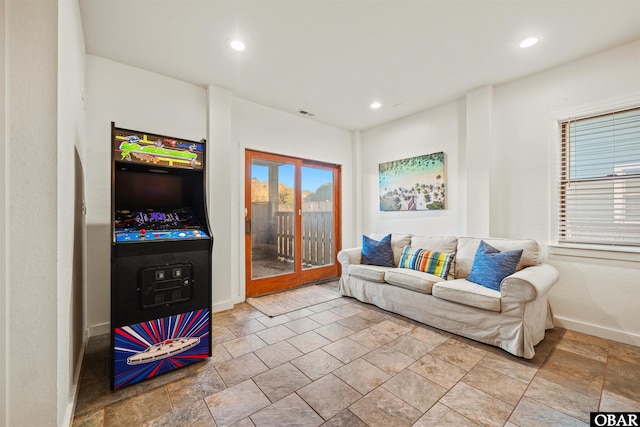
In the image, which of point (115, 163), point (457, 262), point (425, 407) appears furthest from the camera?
point (457, 262)

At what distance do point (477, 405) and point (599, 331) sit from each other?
1.94 meters

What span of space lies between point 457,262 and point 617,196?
5.04 ft

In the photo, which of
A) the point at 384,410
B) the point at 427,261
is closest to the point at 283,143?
the point at 427,261

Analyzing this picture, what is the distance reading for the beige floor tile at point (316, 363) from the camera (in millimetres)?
2016

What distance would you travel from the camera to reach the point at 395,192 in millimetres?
4355

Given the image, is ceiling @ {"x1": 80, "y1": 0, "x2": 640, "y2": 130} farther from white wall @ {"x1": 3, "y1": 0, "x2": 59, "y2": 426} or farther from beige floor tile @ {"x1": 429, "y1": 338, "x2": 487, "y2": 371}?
beige floor tile @ {"x1": 429, "y1": 338, "x2": 487, "y2": 371}

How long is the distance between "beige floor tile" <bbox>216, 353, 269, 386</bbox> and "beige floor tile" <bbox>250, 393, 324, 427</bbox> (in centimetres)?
39

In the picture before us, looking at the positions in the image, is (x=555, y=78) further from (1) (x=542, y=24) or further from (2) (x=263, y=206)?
(2) (x=263, y=206)

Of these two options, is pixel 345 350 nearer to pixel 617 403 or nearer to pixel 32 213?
pixel 617 403

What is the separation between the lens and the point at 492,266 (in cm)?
261

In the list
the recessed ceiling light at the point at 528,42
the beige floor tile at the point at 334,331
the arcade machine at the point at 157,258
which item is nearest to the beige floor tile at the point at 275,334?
the beige floor tile at the point at 334,331

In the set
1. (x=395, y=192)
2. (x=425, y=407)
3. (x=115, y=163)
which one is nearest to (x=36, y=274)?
(x=115, y=163)

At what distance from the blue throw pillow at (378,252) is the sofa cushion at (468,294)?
0.92 meters

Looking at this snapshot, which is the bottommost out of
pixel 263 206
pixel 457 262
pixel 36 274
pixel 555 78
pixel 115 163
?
pixel 457 262
